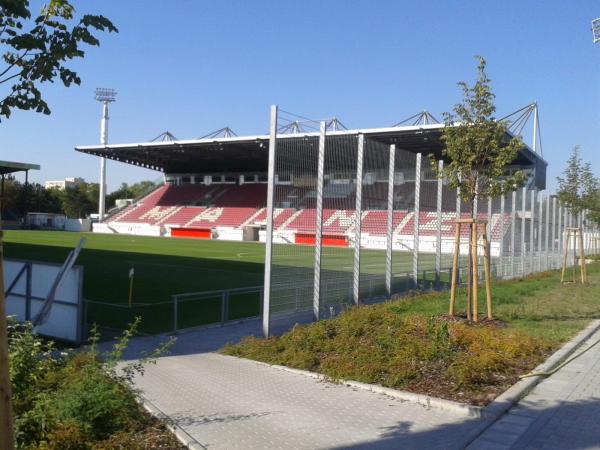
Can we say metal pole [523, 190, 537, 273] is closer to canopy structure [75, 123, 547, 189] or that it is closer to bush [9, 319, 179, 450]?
canopy structure [75, 123, 547, 189]

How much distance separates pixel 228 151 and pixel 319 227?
47.1 m

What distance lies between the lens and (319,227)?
1129 centimetres

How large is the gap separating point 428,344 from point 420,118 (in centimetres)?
4662

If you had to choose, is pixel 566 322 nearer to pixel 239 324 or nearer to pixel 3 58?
pixel 239 324

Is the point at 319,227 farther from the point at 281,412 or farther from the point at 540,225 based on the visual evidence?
the point at 540,225

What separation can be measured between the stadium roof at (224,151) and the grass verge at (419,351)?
29556mm

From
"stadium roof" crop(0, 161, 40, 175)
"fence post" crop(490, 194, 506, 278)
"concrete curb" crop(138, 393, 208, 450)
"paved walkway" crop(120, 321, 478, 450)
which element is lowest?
"paved walkway" crop(120, 321, 478, 450)

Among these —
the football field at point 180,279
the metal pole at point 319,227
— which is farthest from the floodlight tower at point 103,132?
the metal pole at point 319,227

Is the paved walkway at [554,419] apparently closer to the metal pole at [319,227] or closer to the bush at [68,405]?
the bush at [68,405]

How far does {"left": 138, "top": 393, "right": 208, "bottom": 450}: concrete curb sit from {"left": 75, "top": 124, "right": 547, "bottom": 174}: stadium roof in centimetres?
3354

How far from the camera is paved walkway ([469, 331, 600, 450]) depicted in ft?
17.7

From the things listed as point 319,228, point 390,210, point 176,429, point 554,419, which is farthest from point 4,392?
point 390,210

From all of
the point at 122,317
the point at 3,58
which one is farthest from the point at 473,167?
the point at 3,58

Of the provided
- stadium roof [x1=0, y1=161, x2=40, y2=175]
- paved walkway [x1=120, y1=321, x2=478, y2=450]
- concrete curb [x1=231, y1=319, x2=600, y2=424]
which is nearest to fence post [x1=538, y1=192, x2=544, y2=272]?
concrete curb [x1=231, y1=319, x2=600, y2=424]
